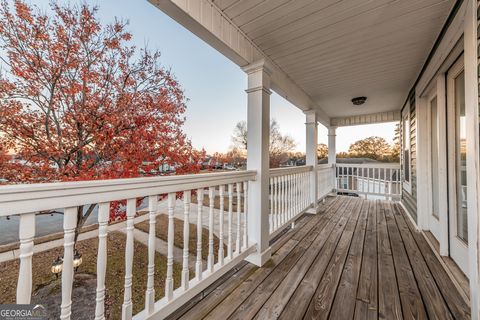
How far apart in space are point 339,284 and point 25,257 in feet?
6.79

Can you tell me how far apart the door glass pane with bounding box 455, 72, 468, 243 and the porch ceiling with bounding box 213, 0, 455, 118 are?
0.65 meters

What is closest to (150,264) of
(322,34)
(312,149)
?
(322,34)

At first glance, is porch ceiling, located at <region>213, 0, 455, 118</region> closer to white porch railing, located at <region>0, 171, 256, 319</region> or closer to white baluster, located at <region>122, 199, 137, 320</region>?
white porch railing, located at <region>0, 171, 256, 319</region>

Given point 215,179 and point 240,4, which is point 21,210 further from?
point 240,4

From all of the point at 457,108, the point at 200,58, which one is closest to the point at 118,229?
the point at 200,58

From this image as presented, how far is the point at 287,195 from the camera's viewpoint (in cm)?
296

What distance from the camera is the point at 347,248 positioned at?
234cm

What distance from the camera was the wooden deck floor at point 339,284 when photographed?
138 centimetres

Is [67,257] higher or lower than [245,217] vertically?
higher

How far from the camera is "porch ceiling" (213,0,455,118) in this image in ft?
5.30

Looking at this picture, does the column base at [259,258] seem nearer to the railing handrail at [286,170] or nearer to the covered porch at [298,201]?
the covered porch at [298,201]

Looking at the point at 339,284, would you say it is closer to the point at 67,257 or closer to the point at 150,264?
the point at 150,264

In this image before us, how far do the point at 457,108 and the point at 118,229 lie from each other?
4.83 metres

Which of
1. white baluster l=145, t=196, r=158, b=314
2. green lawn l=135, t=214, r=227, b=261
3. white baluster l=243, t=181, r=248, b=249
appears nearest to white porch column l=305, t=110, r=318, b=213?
green lawn l=135, t=214, r=227, b=261
